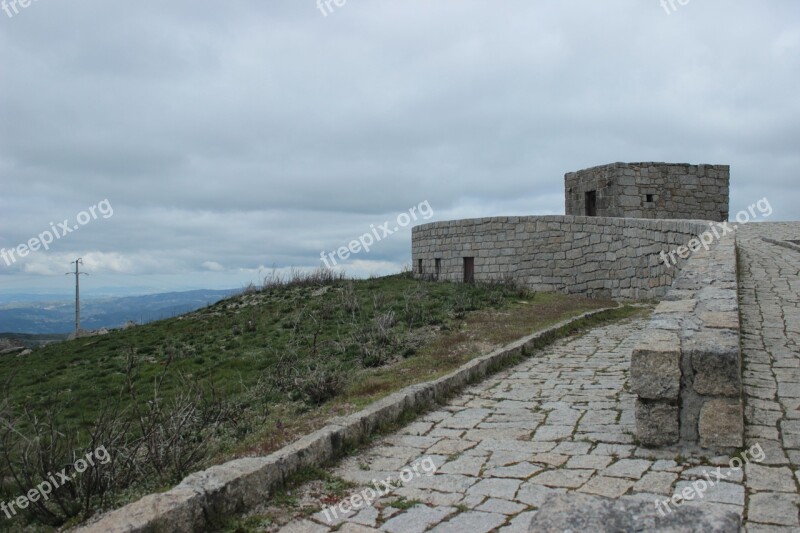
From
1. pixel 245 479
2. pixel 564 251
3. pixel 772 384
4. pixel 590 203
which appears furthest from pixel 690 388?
pixel 590 203

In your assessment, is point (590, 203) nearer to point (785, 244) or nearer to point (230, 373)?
point (785, 244)

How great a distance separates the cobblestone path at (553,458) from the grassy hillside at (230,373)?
2.72 feet

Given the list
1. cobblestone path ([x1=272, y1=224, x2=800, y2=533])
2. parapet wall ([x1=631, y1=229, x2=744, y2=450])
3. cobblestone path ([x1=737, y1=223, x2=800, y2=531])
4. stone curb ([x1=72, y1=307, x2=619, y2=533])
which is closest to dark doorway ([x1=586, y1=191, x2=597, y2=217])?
cobblestone path ([x1=737, y1=223, x2=800, y2=531])

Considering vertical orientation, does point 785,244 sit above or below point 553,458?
above

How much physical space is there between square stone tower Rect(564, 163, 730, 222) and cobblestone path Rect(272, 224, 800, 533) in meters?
12.5

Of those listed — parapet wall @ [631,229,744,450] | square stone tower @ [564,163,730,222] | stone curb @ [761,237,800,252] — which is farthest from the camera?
square stone tower @ [564,163,730,222]

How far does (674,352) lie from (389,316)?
769 centimetres

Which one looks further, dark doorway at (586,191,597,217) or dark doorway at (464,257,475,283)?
dark doorway at (586,191,597,217)

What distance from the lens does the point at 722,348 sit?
3.80 metres

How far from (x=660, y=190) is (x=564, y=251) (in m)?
4.55

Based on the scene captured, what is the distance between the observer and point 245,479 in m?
3.40

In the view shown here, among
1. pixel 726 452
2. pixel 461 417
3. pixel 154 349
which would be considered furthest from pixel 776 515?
pixel 154 349

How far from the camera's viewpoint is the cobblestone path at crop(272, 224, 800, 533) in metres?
3.21

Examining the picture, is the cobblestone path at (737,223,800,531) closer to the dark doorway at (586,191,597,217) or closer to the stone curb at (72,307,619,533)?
the stone curb at (72,307,619,533)
